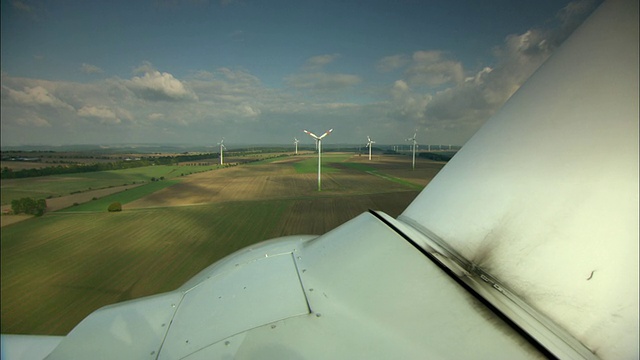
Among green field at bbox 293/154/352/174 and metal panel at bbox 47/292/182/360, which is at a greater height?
metal panel at bbox 47/292/182/360

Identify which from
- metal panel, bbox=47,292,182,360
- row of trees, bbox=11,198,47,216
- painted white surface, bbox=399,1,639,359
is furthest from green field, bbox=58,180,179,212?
painted white surface, bbox=399,1,639,359

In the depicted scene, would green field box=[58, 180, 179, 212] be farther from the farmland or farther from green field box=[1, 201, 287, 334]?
green field box=[1, 201, 287, 334]

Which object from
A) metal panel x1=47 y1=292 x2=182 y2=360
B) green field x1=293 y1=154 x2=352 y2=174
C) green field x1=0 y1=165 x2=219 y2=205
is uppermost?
metal panel x1=47 y1=292 x2=182 y2=360

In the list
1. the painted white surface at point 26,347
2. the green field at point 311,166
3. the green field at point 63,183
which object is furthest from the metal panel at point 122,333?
the green field at point 311,166

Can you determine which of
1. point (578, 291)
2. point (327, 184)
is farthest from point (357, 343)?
point (327, 184)

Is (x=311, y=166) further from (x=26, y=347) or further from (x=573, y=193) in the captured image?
(x=573, y=193)

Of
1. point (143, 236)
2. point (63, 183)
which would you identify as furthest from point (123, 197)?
point (143, 236)

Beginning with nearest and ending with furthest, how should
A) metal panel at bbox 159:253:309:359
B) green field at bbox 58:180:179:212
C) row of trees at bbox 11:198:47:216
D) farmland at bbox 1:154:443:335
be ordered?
metal panel at bbox 159:253:309:359, farmland at bbox 1:154:443:335, row of trees at bbox 11:198:47:216, green field at bbox 58:180:179:212
